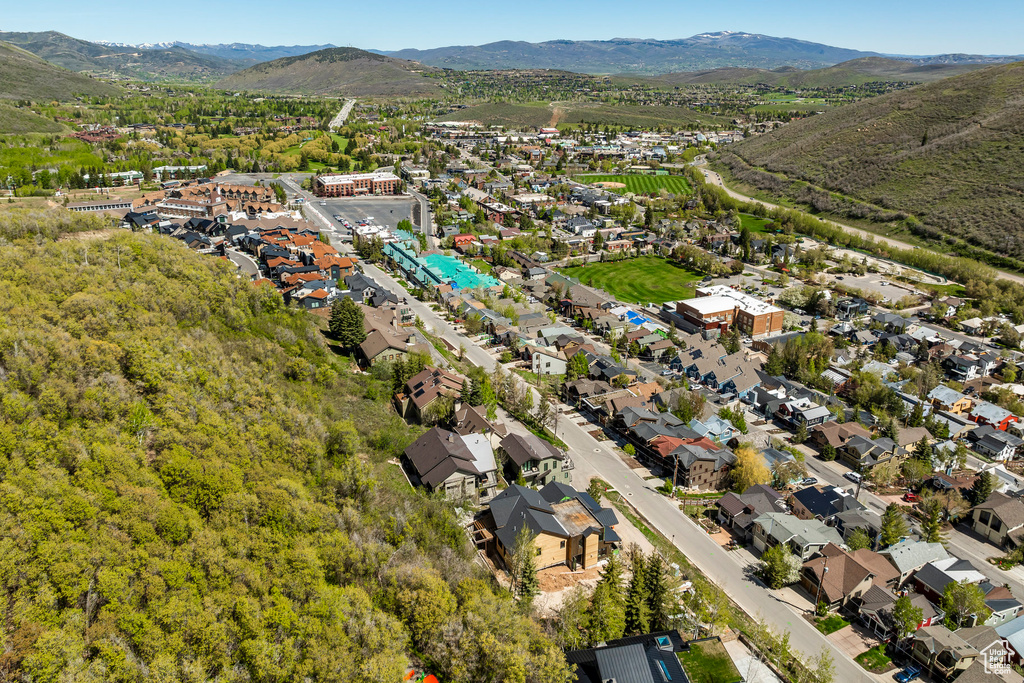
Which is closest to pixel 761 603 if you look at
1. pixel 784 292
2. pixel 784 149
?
pixel 784 292

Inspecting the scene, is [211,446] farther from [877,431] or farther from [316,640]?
[877,431]

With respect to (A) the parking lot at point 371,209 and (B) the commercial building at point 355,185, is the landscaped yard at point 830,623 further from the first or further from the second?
(B) the commercial building at point 355,185

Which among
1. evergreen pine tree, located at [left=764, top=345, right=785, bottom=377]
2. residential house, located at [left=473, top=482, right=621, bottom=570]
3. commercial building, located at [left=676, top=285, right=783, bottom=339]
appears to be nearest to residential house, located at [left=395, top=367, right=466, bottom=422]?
residential house, located at [left=473, top=482, right=621, bottom=570]

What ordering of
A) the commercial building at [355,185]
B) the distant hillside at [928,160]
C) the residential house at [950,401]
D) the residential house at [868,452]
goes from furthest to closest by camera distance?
the commercial building at [355,185], the distant hillside at [928,160], the residential house at [950,401], the residential house at [868,452]

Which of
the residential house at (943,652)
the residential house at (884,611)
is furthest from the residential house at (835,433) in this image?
the residential house at (943,652)

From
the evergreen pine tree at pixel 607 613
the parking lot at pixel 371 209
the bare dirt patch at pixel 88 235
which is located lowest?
the evergreen pine tree at pixel 607 613

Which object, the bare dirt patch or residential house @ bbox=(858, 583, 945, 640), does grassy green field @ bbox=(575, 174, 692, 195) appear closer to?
the bare dirt patch
